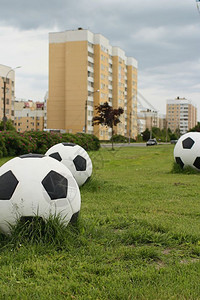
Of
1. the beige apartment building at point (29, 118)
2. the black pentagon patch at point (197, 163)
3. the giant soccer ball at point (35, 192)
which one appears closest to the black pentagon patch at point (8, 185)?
the giant soccer ball at point (35, 192)

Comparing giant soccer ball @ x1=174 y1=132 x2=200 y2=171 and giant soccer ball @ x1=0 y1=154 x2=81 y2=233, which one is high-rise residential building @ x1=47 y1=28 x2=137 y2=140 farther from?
giant soccer ball @ x1=0 y1=154 x2=81 y2=233

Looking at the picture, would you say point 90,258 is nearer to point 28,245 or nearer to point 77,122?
point 28,245

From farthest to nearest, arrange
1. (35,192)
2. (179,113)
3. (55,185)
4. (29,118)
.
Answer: (179,113)
(29,118)
(55,185)
(35,192)

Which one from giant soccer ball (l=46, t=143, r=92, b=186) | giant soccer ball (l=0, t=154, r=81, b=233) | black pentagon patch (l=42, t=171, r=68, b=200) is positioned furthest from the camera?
giant soccer ball (l=46, t=143, r=92, b=186)

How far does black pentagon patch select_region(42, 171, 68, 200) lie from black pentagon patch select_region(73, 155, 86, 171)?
4.08 meters

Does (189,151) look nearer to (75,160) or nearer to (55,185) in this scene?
(75,160)

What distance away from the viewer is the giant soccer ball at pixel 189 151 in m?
11.9

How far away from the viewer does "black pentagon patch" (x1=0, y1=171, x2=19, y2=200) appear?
428cm

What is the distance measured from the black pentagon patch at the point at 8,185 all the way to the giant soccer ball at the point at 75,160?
4.21 metres

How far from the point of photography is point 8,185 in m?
4.33

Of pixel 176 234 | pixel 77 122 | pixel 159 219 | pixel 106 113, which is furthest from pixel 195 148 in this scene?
pixel 77 122

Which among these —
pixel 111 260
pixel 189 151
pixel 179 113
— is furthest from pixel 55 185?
pixel 179 113

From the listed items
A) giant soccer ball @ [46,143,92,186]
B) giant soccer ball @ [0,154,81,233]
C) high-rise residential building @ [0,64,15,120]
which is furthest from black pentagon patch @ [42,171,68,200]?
high-rise residential building @ [0,64,15,120]

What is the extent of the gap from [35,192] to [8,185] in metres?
0.35
